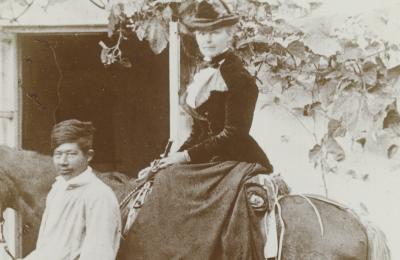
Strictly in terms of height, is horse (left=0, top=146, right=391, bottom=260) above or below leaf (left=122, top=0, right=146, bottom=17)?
below

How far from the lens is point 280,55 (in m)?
2.86

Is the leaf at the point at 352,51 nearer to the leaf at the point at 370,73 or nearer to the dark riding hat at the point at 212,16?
the leaf at the point at 370,73

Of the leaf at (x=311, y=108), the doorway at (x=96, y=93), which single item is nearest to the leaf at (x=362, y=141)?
the leaf at (x=311, y=108)

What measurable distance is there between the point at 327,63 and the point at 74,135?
3.80 feet

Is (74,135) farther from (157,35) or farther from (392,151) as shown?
(392,151)

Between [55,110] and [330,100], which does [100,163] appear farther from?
[330,100]

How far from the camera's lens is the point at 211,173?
2.56 m

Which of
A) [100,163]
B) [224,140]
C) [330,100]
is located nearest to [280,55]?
[330,100]

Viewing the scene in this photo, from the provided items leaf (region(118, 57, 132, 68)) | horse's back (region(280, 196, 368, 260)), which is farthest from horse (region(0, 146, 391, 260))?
leaf (region(118, 57, 132, 68))

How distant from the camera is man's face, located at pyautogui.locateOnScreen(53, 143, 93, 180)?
106 inches

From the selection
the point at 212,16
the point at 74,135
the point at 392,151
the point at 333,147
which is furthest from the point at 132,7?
the point at 392,151

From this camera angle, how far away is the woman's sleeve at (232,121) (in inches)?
104

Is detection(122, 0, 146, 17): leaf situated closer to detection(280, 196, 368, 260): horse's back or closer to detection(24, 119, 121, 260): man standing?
detection(24, 119, 121, 260): man standing

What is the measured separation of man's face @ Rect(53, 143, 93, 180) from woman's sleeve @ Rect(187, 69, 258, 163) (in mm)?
458
